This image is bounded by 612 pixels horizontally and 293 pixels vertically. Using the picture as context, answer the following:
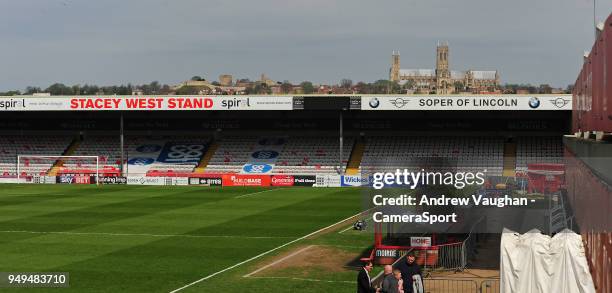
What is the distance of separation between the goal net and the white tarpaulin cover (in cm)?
5931

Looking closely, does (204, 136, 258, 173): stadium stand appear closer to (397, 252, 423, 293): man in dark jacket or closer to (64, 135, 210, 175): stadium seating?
(64, 135, 210, 175): stadium seating

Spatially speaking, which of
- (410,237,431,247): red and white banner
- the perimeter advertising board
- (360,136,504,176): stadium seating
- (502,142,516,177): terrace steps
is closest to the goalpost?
(360,136,504,176): stadium seating

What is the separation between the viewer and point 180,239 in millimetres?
34531

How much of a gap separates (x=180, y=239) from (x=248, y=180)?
113 feet

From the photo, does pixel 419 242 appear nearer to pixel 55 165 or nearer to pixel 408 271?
pixel 408 271

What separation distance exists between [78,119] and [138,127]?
256 inches

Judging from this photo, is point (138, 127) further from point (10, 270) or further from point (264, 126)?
point (10, 270)

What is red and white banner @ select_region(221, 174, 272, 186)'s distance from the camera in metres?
68.7

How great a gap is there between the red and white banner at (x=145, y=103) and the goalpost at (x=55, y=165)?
484 cm

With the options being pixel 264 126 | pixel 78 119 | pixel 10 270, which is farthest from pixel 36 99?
pixel 10 270

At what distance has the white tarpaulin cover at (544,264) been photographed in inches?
636

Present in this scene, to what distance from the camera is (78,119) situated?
86.2 m

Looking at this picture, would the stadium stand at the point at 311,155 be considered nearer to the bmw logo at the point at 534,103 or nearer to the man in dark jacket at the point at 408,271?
the bmw logo at the point at 534,103

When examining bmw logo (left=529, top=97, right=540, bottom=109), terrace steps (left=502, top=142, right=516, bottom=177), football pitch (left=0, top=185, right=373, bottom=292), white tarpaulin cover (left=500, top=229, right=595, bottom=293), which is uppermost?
bmw logo (left=529, top=97, right=540, bottom=109)
